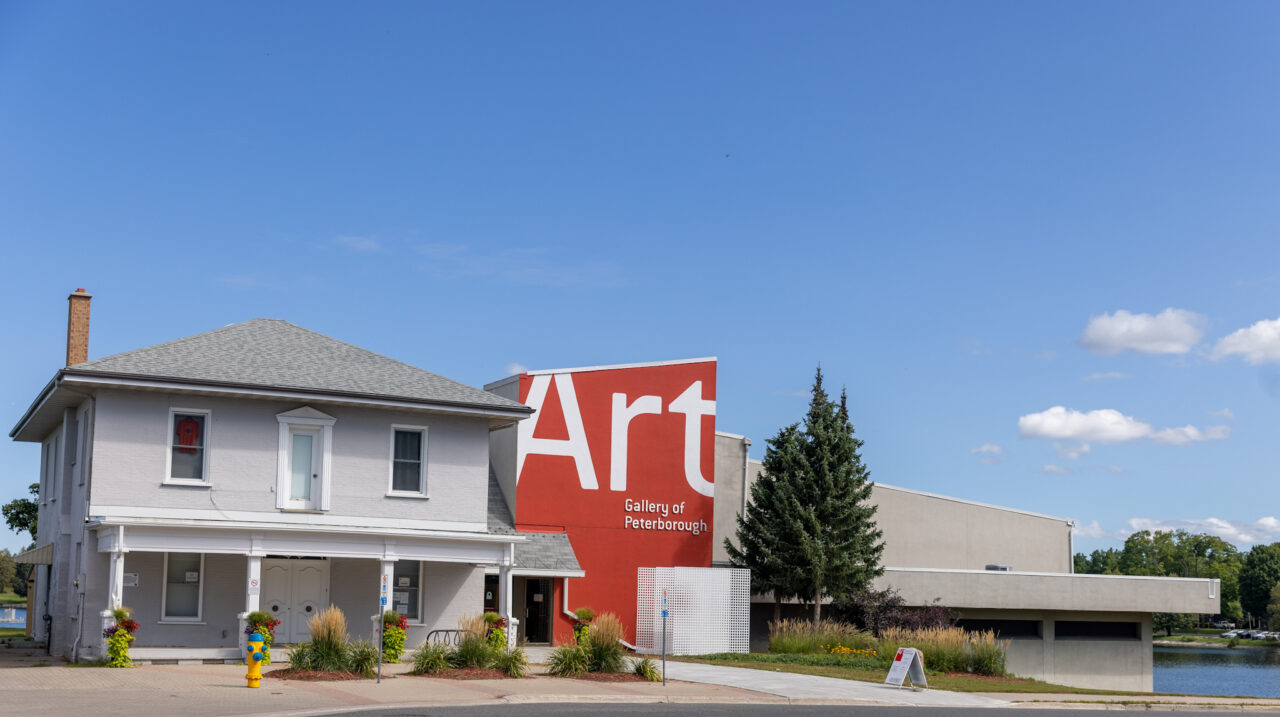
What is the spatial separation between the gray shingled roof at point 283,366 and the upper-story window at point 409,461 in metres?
1.11

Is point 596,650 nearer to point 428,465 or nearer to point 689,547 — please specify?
Result: point 428,465

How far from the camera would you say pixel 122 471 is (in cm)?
2791

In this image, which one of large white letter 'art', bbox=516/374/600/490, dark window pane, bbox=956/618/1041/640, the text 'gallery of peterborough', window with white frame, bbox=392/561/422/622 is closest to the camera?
the text 'gallery of peterborough'

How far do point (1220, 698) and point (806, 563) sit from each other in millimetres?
13958

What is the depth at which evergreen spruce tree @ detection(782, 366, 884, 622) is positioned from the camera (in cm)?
3866

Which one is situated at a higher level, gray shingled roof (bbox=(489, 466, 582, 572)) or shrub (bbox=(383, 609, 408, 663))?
gray shingled roof (bbox=(489, 466, 582, 572))

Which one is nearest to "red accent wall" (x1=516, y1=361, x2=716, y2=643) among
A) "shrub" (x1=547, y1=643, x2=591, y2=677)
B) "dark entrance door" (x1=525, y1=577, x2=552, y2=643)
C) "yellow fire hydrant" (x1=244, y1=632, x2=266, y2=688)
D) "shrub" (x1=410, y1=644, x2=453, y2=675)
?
"dark entrance door" (x1=525, y1=577, x2=552, y2=643)

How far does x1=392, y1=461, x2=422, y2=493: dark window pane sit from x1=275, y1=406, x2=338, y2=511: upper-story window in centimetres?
175

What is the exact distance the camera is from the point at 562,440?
37.2 m

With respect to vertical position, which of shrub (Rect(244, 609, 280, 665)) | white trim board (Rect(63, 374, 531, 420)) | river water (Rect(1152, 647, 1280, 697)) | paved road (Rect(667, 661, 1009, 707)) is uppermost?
white trim board (Rect(63, 374, 531, 420))

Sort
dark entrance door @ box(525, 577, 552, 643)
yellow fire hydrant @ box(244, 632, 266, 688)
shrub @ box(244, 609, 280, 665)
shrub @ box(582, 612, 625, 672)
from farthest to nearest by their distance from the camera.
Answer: dark entrance door @ box(525, 577, 552, 643)
shrub @ box(244, 609, 280, 665)
shrub @ box(582, 612, 625, 672)
yellow fire hydrant @ box(244, 632, 266, 688)

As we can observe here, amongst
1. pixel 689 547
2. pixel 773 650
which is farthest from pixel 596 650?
pixel 689 547

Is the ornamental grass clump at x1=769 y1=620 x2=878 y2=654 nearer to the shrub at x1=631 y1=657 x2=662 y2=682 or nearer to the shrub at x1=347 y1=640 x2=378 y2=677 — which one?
the shrub at x1=631 y1=657 x2=662 y2=682

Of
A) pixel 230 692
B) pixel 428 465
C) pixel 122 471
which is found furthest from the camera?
pixel 428 465
